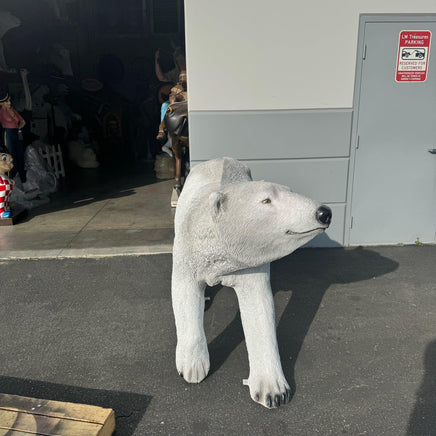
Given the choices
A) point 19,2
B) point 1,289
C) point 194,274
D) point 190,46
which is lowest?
point 1,289

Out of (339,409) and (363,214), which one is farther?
(363,214)

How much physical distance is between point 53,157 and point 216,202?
7201mm

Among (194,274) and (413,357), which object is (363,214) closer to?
(413,357)

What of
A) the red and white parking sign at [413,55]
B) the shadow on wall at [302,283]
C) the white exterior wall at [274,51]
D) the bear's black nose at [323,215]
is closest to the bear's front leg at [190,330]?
the shadow on wall at [302,283]

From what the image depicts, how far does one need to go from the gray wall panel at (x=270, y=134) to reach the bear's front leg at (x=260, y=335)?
6.86ft

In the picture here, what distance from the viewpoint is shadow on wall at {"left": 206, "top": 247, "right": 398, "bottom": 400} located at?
284cm

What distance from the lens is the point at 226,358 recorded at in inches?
108

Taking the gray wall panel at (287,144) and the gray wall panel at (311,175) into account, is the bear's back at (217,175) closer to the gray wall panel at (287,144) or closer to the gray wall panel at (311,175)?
the gray wall panel at (287,144)

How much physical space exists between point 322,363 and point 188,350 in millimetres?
890

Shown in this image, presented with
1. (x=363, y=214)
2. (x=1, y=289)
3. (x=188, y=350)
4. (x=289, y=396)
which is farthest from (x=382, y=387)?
(x=1, y=289)

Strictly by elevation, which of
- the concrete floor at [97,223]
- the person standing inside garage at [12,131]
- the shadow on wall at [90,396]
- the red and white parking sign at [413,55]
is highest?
the red and white parking sign at [413,55]

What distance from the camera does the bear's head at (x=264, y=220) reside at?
1955mm

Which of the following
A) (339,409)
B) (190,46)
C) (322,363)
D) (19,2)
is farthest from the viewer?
Answer: (19,2)

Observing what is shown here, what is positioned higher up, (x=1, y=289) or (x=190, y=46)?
(x=190, y=46)
